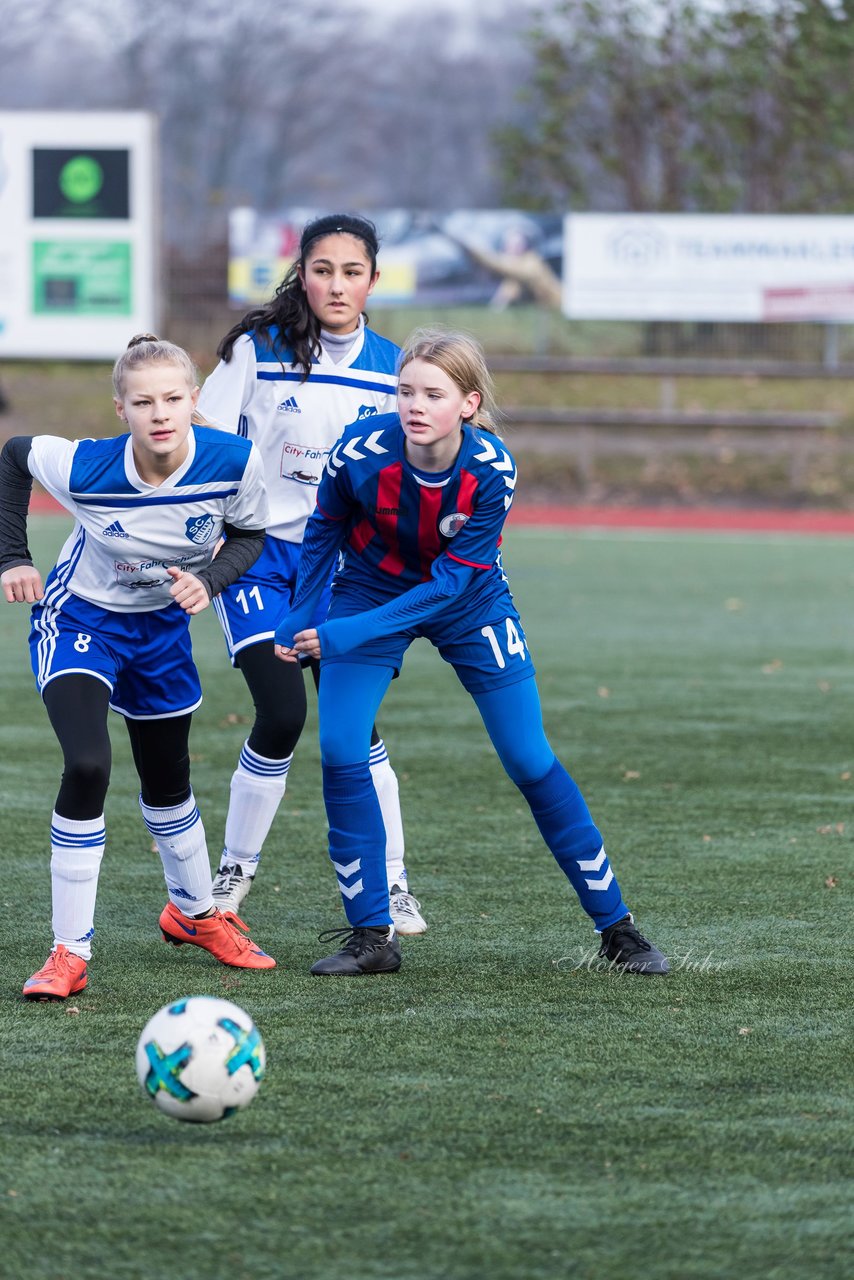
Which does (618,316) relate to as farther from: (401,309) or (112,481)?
(112,481)

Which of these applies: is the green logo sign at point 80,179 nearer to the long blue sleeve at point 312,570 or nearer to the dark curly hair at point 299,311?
the dark curly hair at point 299,311

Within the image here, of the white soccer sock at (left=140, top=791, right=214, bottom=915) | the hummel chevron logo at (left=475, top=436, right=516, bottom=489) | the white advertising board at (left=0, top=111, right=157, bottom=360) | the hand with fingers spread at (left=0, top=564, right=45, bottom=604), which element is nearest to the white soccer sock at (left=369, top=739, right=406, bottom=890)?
the white soccer sock at (left=140, top=791, right=214, bottom=915)

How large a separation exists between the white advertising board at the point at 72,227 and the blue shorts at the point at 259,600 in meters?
21.0

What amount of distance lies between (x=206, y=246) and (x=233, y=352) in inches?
888

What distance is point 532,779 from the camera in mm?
4602

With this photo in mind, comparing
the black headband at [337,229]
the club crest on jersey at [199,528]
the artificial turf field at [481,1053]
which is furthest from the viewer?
the black headband at [337,229]

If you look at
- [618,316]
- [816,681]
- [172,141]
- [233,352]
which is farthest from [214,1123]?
[172,141]

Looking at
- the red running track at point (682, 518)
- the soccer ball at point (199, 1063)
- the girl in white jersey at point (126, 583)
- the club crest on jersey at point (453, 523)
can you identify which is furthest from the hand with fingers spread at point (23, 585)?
the red running track at point (682, 518)

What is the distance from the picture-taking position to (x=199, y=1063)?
338 centimetres

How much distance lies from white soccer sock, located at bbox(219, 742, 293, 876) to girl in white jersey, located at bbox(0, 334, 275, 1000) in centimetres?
55

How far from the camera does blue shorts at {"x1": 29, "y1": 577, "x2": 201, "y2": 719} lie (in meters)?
4.45

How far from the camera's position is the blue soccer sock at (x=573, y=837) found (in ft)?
15.2

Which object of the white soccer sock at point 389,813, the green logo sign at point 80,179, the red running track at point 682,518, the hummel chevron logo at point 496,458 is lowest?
the red running track at point 682,518

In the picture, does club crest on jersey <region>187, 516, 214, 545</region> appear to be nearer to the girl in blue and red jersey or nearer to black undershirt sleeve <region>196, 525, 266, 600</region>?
black undershirt sleeve <region>196, 525, 266, 600</region>
